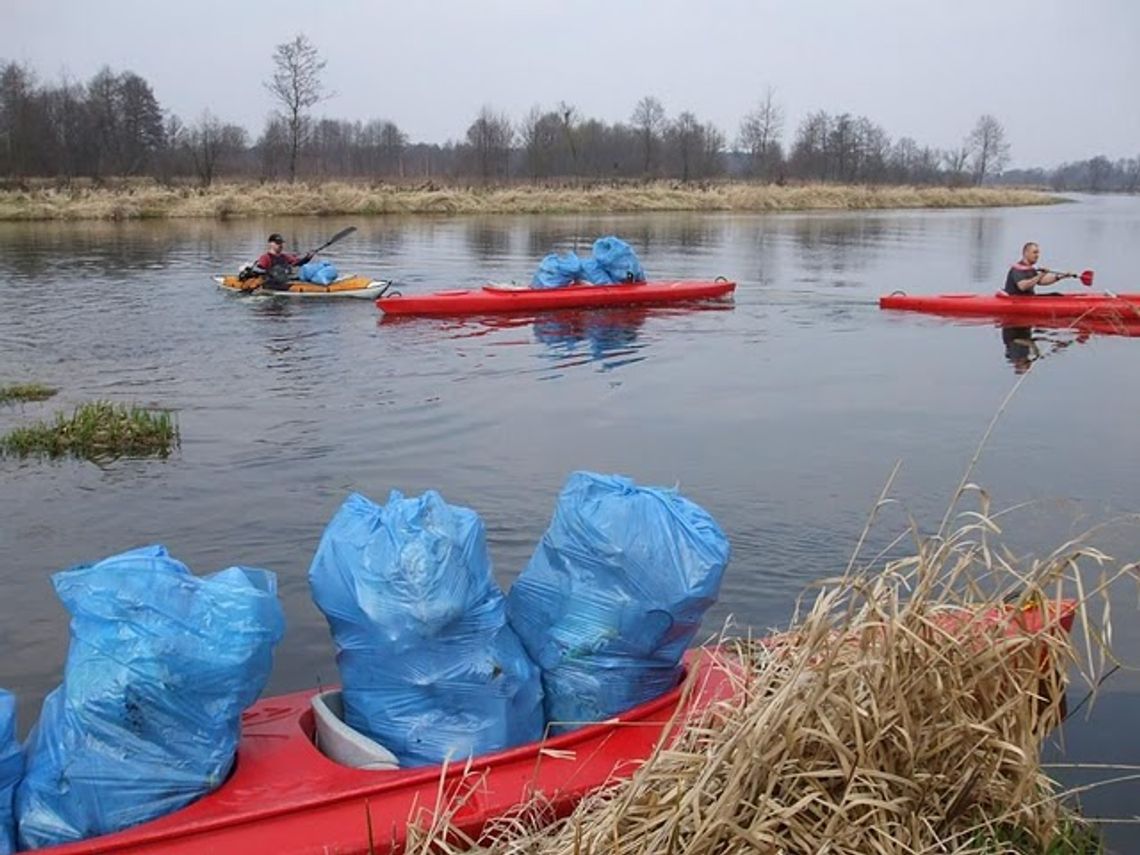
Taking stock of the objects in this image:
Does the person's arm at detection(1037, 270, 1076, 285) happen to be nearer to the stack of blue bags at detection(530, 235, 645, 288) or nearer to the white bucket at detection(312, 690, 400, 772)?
the stack of blue bags at detection(530, 235, 645, 288)

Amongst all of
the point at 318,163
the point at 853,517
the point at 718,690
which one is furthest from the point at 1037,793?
the point at 318,163

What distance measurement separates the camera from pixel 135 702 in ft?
11.5

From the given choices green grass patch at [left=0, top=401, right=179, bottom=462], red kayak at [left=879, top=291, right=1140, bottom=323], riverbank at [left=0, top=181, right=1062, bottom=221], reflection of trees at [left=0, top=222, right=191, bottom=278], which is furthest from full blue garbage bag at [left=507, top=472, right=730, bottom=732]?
riverbank at [left=0, top=181, right=1062, bottom=221]

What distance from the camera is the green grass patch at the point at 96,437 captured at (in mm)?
9422

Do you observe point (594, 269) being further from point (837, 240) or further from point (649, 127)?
point (649, 127)

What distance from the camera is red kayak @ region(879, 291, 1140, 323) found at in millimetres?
16438

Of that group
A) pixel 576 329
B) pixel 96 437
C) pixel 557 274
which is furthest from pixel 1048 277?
pixel 96 437

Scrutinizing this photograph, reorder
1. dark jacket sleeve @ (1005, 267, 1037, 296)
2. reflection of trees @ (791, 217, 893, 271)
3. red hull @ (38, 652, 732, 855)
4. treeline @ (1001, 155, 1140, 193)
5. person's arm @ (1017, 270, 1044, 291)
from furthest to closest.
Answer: treeline @ (1001, 155, 1140, 193)
reflection of trees @ (791, 217, 893, 271)
dark jacket sleeve @ (1005, 267, 1037, 296)
person's arm @ (1017, 270, 1044, 291)
red hull @ (38, 652, 732, 855)

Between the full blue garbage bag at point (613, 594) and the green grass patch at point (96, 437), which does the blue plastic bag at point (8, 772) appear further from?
the green grass patch at point (96, 437)

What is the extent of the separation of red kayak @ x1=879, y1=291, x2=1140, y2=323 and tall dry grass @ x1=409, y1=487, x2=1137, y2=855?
13.7 metres

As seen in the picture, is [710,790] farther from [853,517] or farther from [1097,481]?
[1097,481]

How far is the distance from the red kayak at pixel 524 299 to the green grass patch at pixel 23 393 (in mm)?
5988

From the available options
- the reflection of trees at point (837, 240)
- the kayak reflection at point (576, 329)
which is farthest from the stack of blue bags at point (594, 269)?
the reflection of trees at point (837, 240)

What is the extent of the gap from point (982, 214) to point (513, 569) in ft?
179
